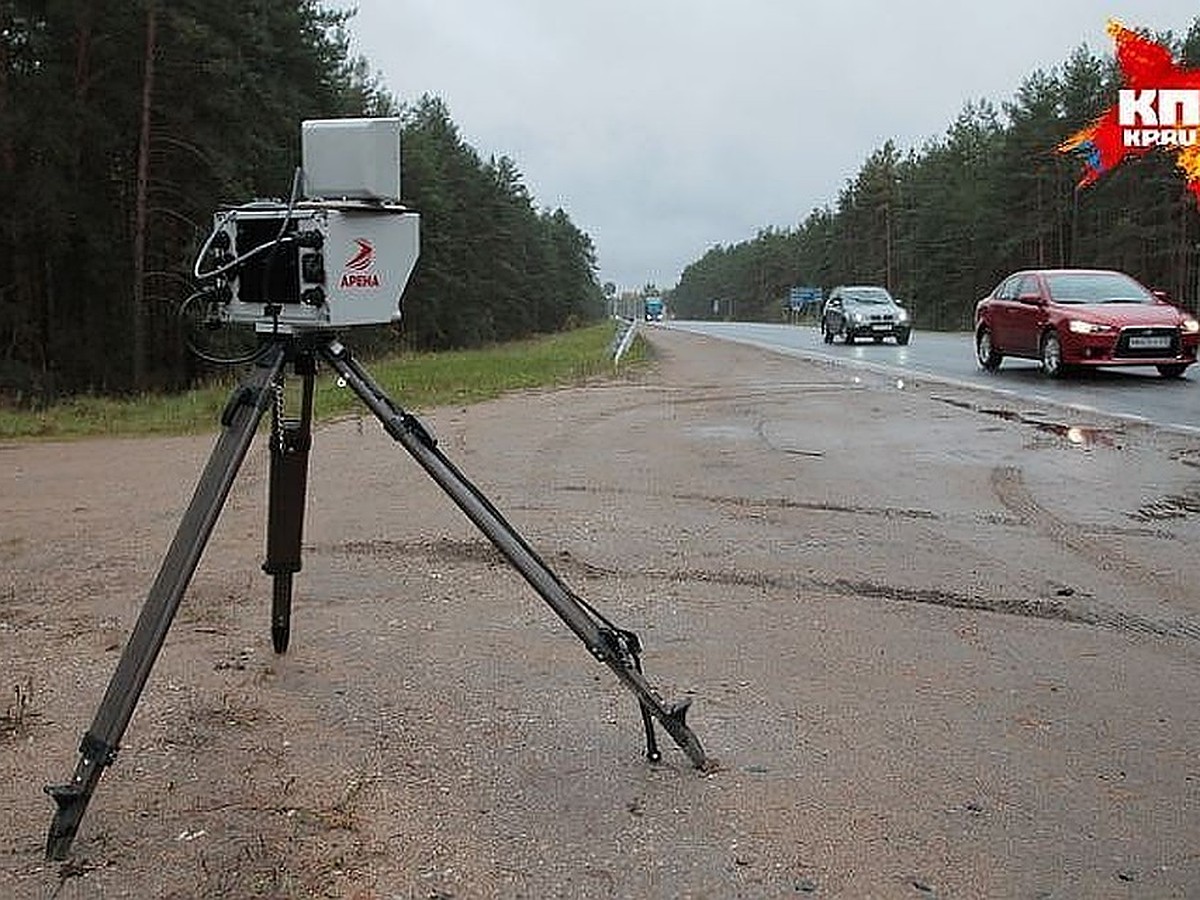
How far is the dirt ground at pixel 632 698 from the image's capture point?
2.83 m

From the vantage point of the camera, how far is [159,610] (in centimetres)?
289

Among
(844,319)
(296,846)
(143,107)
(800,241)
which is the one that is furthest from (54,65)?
(800,241)

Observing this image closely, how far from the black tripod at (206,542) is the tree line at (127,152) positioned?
2007 centimetres

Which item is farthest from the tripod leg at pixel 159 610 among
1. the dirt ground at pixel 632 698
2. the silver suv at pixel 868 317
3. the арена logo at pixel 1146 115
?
the арена logo at pixel 1146 115

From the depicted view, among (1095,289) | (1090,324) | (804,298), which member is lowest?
(1090,324)

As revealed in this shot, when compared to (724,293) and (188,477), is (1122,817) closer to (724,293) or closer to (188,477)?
(188,477)

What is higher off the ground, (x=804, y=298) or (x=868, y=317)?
(x=804, y=298)

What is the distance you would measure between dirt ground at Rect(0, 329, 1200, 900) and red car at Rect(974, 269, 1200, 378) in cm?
863

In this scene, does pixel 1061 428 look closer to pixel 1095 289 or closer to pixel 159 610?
pixel 1095 289

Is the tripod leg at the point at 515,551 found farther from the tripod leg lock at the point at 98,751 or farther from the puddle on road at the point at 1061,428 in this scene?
the puddle on road at the point at 1061,428

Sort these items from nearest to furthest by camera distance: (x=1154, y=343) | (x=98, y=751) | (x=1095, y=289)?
(x=98, y=751) → (x=1154, y=343) → (x=1095, y=289)

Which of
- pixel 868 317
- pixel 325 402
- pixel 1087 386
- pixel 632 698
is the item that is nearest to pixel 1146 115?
pixel 868 317

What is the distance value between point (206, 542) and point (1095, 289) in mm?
16805

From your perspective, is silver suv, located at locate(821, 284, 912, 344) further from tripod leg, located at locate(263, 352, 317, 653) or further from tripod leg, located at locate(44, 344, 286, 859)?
tripod leg, located at locate(44, 344, 286, 859)
